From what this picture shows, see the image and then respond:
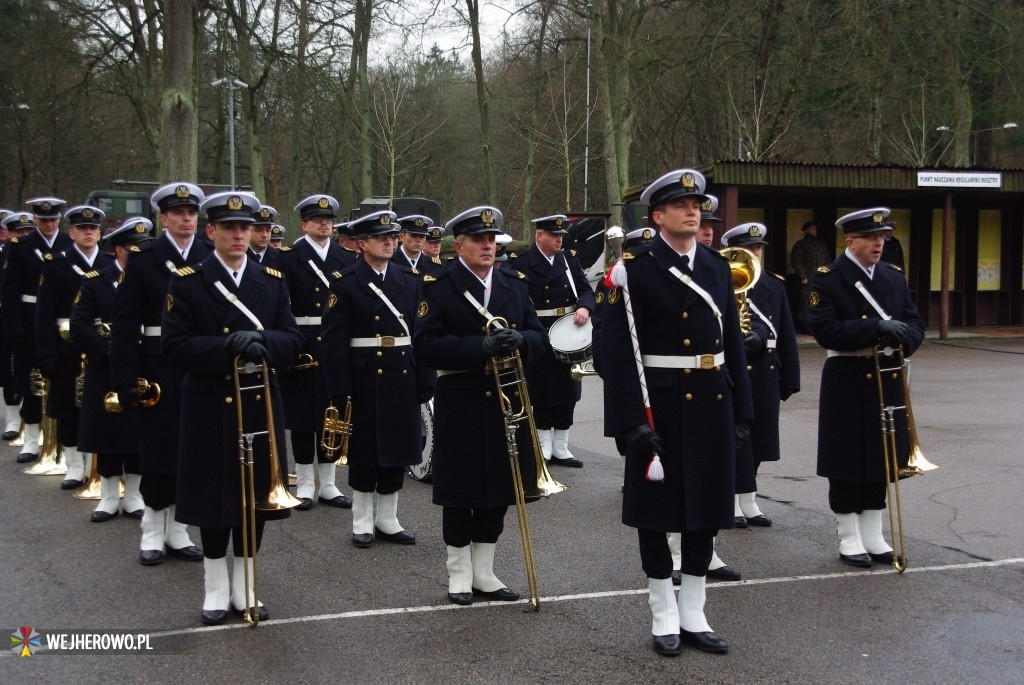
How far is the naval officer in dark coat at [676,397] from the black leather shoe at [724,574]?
1.24 meters

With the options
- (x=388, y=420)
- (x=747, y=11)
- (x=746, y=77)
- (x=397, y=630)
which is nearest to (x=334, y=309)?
(x=388, y=420)

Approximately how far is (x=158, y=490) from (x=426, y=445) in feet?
9.00

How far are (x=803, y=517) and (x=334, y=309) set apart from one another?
149 inches

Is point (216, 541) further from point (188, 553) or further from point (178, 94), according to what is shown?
point (178, 94)

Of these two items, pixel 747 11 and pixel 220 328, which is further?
pixel 747 11

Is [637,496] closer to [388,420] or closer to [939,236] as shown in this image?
[388,420]

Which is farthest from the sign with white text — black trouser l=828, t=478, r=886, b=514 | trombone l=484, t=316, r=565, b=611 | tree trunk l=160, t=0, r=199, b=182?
trombone l=484, t=316, r=565, b=611

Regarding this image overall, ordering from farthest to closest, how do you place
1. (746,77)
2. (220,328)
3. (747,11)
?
(746,77)
(747,11)
(220,328)

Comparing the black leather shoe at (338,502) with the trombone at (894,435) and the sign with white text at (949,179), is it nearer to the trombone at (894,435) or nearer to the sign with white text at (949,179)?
the trombone at (894,435)

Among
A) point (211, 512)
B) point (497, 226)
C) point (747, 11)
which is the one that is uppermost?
point (747, 11)

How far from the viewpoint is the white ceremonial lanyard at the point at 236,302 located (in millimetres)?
5598

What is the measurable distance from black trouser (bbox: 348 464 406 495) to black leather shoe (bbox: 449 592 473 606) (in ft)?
5.01

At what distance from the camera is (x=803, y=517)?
26.5 ft

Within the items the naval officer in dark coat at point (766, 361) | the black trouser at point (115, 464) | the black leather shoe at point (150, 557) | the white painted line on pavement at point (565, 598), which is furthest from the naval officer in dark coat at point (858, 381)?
the black trouser at point (115, 464)
